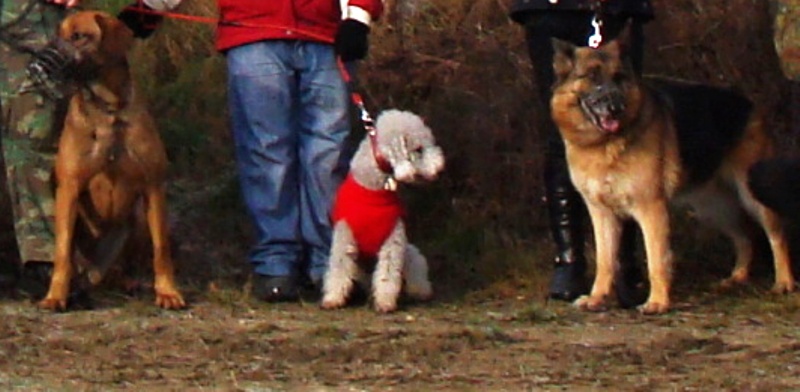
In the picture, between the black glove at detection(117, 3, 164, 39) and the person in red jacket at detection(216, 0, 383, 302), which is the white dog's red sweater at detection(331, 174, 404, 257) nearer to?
the person in red jacket at detection(216, 0, 383, 302)

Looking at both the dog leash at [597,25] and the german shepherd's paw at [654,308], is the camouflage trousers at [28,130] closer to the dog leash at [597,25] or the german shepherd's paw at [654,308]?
the dog leash at [597,25]

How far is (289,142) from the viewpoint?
7113mm

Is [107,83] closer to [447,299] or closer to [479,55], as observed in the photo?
[447,299]

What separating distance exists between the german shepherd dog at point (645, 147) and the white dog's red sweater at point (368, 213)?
2.55 ft

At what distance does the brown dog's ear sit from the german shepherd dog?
176 cm

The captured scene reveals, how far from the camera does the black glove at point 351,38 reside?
6.80 meters

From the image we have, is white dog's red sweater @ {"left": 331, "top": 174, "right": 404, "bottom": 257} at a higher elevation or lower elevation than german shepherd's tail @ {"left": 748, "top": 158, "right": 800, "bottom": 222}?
lower

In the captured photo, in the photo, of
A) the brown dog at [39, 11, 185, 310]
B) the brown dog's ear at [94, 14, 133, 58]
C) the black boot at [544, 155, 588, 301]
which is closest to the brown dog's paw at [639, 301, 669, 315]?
the black boot at [544, 155, 588, 301]

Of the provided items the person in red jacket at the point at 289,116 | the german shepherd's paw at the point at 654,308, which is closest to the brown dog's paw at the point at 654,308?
the german shepherd's paw at the point at 654,308

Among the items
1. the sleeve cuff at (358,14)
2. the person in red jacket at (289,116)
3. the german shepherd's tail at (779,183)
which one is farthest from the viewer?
the person in red jacket at (289,116)

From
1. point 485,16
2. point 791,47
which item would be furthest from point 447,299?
point 485,16

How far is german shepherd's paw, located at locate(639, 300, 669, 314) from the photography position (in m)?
6.73

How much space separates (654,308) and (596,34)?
3.81 feet

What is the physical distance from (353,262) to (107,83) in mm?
1263
